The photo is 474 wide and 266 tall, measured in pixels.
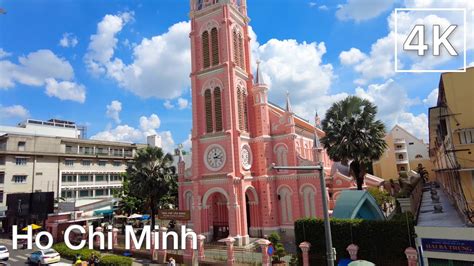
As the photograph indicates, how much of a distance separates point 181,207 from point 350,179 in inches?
807

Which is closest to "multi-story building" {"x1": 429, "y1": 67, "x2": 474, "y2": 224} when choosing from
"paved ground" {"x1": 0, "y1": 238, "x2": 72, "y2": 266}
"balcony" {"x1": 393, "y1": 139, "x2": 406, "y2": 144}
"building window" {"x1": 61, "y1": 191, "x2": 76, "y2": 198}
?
"paved ground" {"x1": 0, "y1": 238, "x2": 72, "y2": 266}

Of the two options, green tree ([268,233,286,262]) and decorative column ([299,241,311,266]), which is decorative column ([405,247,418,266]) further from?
green tree ([268,233,286,262])

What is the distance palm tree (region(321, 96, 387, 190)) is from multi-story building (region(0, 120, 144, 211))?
41987 millimetres

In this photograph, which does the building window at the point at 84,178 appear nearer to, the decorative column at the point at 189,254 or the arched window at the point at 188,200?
the arched window at the point at 188,200

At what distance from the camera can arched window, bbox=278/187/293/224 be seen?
104 feet

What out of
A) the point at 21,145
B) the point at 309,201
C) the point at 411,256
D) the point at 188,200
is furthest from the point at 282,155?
the point at 21,145

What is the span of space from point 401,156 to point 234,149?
4245 centimetres

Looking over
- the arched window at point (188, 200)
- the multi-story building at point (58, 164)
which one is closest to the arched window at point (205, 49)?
the arched window at point (188, 200)

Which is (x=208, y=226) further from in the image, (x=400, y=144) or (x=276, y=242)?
(x=400, y=144)

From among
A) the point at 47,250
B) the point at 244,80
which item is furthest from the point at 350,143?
the point at 47,250

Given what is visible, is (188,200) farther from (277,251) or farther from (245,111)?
(277,251)

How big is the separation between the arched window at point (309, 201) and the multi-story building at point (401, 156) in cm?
3115

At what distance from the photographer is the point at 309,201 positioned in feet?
103

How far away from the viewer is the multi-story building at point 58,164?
45.8m
